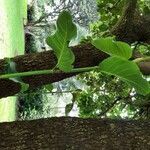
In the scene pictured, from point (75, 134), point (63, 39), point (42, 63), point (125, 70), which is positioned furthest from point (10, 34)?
point (125, 70)

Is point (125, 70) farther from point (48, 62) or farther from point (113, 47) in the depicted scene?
point (48, 62)

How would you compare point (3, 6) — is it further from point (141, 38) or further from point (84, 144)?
point (84, 144)

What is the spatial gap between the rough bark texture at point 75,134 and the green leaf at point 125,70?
0.73m

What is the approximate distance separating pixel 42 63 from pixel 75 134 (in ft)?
2.75

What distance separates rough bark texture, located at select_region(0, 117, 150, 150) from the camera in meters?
2.41

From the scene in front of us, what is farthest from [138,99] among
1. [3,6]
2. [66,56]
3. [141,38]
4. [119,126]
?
[3,6]

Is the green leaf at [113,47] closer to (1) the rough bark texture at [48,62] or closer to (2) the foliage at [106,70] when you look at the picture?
(2) the foliage at [106,70]

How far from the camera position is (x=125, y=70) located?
170cm

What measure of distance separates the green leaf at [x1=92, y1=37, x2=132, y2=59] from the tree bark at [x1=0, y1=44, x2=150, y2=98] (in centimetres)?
136

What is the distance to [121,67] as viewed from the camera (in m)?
1.69

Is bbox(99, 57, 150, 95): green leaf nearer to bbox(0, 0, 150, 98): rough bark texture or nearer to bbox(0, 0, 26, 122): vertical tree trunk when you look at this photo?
bbox(0, 0, 150, 98): rough bark texture

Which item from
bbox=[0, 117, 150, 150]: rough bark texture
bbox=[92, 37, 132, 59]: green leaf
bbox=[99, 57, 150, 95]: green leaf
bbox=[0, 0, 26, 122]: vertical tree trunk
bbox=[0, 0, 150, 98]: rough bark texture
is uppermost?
bbox=[92, 37, 132, 59]: green leaf

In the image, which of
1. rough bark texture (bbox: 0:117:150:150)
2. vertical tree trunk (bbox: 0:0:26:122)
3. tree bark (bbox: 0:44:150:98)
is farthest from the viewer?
vertical tree trunk (bbox: 0:0:26:122)

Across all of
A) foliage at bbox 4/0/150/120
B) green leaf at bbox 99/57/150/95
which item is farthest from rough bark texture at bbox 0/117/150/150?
green leaf at bbox 99/57/150/95
